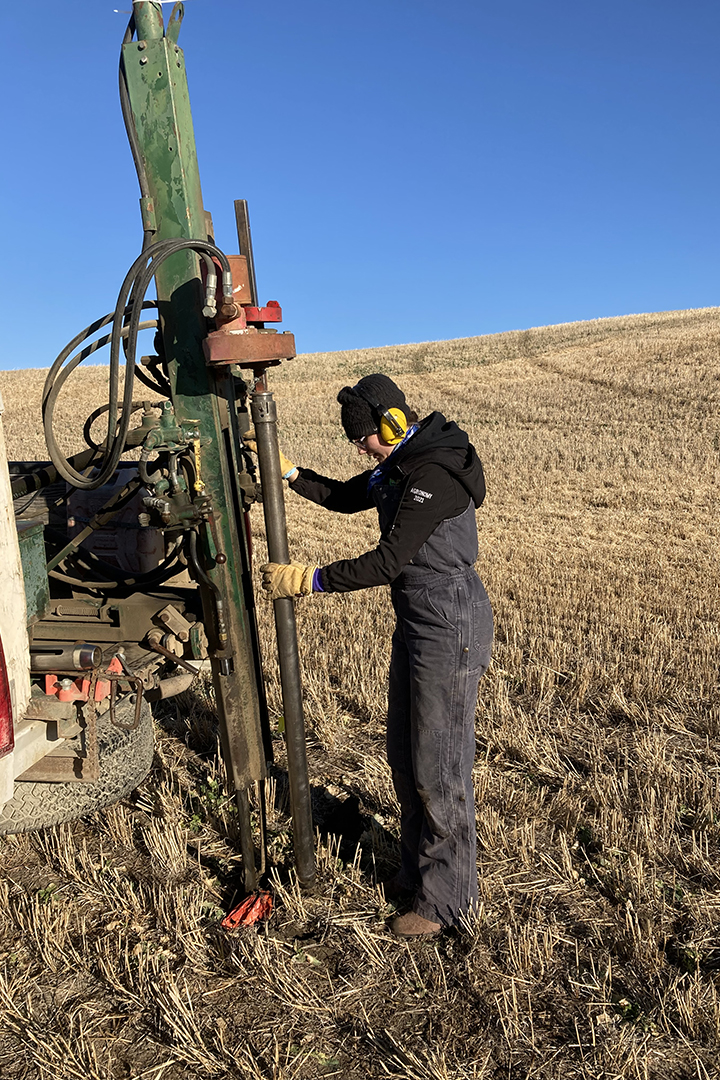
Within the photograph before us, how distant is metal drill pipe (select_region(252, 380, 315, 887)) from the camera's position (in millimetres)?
3215

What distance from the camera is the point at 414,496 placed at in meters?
3.16

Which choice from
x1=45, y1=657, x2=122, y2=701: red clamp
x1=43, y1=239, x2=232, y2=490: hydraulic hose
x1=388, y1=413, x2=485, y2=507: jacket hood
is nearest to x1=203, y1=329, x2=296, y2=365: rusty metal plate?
x1=43, y1=239, x2=232, y2=490: hydraulic hose

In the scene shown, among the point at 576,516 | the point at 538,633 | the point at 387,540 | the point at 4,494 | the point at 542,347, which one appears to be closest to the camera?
the point at 4,494

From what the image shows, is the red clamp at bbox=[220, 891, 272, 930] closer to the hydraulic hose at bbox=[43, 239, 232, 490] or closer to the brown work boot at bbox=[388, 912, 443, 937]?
the brown work boot at bbox=[388, 912, 443, 937]

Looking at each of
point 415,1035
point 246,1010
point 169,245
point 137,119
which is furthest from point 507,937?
point 137,119

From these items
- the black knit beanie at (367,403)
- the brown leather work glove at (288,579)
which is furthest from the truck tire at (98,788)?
the black knit beanie at (367,403)

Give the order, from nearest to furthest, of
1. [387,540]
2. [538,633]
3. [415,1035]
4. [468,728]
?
[415,1035]
[387,540]
[468,728]
[538,633]

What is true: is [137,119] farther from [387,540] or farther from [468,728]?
[468,728]

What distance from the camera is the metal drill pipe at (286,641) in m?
3.21

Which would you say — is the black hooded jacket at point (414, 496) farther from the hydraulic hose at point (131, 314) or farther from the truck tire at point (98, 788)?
the truck tire at point (98, 788)

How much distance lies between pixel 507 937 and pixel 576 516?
28.6 feet

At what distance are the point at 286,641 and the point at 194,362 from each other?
4.00ft

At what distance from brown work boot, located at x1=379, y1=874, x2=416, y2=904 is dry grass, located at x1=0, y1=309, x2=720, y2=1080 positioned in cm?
11

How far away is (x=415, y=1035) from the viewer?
2900 millimetres
